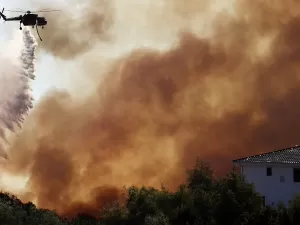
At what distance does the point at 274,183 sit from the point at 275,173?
1.62 metres

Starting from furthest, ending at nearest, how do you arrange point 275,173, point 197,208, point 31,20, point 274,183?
point 275,173, point 274,183, point 31,20, point 197,208

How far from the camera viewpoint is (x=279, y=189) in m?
105

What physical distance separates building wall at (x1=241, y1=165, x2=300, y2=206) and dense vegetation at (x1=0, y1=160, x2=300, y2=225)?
3933 mm

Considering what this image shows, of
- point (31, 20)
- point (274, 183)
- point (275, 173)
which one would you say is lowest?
point (274, 183)

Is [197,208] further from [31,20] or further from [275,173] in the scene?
[31,20]

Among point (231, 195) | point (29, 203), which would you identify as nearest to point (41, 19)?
point (231, 195)

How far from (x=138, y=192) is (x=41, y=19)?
31.9m

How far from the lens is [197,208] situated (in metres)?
98.8

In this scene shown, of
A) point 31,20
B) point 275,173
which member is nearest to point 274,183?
point 275,173

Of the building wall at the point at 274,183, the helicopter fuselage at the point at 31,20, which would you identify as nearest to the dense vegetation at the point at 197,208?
the building wall at the point at 274,183

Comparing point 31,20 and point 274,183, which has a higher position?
point 31,20

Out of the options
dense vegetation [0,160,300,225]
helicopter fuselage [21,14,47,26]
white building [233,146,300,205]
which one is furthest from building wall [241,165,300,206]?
helicopter fuselage [21,14,47,26]

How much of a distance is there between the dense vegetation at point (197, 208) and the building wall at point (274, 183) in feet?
12.9

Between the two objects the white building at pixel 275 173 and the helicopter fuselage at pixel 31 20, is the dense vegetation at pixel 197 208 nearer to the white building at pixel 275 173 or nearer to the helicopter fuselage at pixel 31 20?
the white building at pixel 275 173
